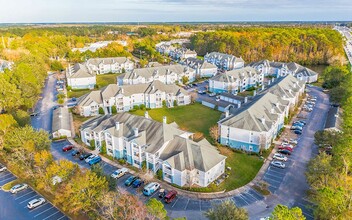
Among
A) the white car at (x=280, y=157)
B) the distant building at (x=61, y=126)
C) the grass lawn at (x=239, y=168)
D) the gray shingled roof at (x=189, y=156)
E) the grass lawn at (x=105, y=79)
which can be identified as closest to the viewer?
the gray shingled roof at (x=189, y=156)

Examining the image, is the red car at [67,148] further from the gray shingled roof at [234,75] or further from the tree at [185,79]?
the tree at [185,79]

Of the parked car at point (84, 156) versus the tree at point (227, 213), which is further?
the parked car at point (84, 156)

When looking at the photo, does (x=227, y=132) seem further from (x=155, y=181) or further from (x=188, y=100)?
(x=188, y=100)

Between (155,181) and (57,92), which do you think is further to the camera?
(57,92)

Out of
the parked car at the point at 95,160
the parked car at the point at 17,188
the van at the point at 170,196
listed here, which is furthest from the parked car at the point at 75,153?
the van at the point at 170,196

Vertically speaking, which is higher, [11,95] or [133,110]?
[11,95]

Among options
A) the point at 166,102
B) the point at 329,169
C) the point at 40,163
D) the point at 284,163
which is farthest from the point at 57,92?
the point at 329,169
